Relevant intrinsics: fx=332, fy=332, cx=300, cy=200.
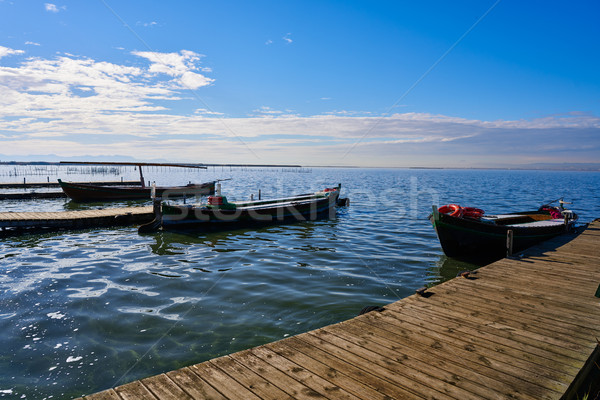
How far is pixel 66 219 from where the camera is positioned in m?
19.2

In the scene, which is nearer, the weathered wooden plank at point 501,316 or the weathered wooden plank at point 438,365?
the weathered wooden plank at point 438,365

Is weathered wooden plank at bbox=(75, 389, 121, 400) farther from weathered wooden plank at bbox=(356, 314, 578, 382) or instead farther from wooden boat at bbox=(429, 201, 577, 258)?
wooden boat at bbox=(429, 201, 577, 258)

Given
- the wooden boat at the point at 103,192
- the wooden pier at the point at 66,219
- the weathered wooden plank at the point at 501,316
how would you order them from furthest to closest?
the wooden boat at the point at 103,192, the wooden pier at the point at 66,219, the weathered wooden plank at the point at 501,316

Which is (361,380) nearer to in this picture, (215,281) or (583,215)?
(215,281)

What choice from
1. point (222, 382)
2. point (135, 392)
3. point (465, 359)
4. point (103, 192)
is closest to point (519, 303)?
point (465, 359)

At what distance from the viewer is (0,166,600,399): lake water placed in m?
6.54

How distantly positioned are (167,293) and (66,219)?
524 inches

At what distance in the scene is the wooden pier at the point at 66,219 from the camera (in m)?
18.2

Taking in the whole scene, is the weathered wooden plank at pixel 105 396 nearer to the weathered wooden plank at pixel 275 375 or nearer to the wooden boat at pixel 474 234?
the weathered wooden plank at pixel 275 375

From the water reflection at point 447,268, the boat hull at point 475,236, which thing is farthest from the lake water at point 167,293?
the boat hull at point 475,236

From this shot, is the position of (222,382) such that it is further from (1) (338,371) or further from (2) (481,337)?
(2) (481,337)

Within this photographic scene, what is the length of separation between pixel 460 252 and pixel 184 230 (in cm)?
1484

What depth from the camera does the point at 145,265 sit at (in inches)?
510

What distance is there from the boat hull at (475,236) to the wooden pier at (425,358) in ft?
17.9
